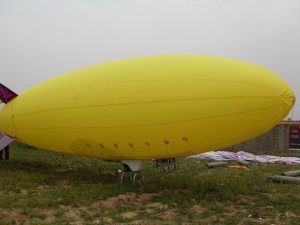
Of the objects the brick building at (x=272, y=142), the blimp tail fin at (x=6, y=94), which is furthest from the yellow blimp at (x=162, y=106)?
the brick building at (x=272, y=142)

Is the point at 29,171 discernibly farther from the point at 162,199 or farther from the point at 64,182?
the point at 162,199

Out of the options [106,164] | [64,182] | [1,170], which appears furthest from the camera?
[106,164]

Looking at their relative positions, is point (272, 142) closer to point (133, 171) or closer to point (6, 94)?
point (133, 171)

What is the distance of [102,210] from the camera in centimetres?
959

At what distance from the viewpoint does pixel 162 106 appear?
404 inches

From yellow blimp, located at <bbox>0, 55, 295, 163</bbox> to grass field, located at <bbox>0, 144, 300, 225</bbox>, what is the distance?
1196 millimetres

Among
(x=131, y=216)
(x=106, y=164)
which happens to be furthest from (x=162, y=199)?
(x=106, y=164)

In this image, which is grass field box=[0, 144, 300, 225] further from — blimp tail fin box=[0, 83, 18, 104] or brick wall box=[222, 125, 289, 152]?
brick wall box=[222, 125, 289, 152]

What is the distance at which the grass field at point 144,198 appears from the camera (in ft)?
29.8

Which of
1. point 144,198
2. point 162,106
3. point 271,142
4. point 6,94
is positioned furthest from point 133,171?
point 271,142

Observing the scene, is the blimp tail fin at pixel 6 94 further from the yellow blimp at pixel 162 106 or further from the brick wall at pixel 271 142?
the brick wall at pixel 271 142

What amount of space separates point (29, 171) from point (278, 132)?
1857cm

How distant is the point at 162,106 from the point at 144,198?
249 centimetres

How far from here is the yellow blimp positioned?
9.95m
